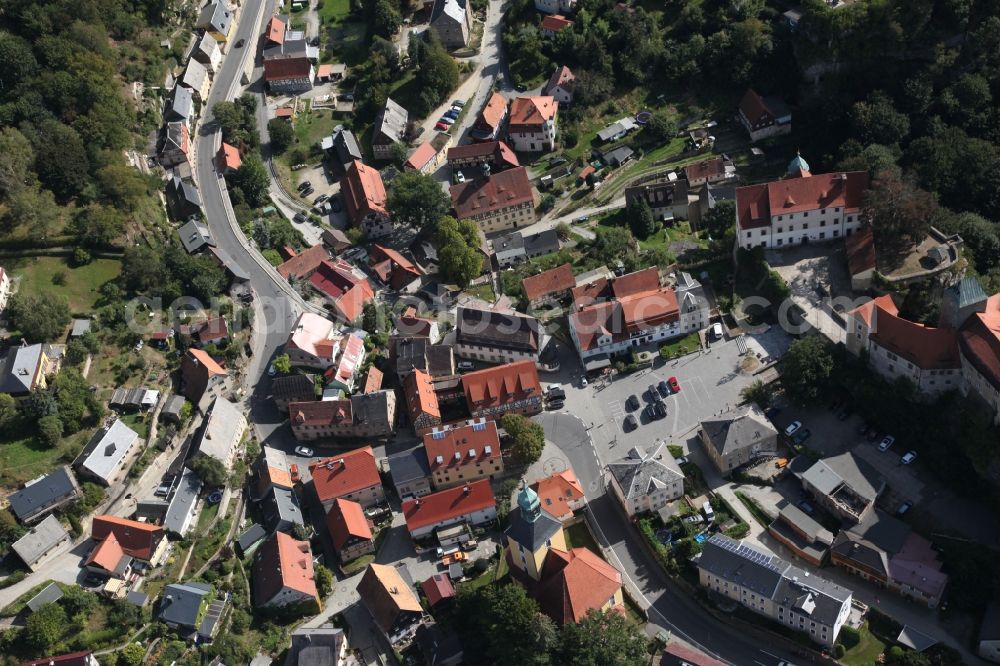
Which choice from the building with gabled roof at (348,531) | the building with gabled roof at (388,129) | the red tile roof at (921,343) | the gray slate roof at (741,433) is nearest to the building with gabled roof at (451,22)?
the building with gabled roof at (388,129)

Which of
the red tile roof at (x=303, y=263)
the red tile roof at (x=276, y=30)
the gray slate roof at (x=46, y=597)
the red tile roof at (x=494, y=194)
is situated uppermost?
the red tile roof at (x=276, y=30)

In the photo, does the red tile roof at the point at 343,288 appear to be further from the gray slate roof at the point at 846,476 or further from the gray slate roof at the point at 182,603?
the gray slate roof at the point at 846,476

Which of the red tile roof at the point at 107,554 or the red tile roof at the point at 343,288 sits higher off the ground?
the red tile roof at the point at 343,288

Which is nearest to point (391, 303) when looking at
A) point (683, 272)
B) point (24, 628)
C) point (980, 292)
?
point (683, 272)

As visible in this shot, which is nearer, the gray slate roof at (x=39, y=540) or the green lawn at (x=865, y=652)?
the green lawn at (x=865, y=652)

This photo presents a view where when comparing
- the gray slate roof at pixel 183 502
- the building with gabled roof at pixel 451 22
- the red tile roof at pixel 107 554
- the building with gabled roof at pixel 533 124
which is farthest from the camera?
the building with gabled roof at pixel 451 22

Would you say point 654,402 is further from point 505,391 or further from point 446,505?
point 446,505

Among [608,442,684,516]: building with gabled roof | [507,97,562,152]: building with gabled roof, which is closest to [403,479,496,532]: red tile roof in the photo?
[608,442,684,516]: building with gabled roof

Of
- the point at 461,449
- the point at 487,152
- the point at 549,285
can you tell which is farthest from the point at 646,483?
the point at 487,152
